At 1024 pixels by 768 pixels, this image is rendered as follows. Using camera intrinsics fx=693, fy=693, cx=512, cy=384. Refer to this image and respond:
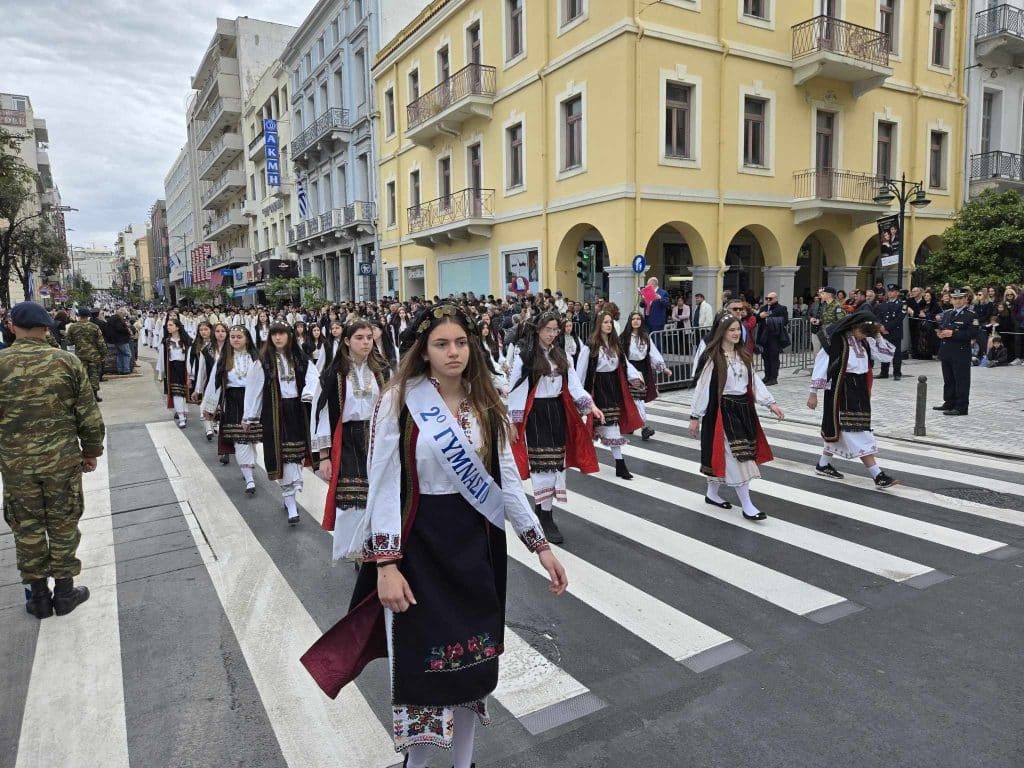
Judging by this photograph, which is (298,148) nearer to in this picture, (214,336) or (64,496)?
(214,336)

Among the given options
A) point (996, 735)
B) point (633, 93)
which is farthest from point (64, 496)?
point (633, 93)

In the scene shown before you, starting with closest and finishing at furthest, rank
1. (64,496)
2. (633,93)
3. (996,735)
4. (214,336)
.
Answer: (996,735) → (64,496) → (214,336) → (633,93)

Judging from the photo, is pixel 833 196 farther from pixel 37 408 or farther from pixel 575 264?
pixel 37 408

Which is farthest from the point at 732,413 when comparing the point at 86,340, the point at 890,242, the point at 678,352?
the point at 890,242

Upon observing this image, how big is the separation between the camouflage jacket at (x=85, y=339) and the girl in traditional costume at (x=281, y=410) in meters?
8.47

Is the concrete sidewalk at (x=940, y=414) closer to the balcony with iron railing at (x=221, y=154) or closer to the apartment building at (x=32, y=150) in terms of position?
the balcony with iron railing at (x=221, y=154)

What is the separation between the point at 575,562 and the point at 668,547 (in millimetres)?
819

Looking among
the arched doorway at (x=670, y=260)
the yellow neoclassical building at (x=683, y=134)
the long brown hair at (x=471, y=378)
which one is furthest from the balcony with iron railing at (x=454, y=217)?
the long brown hair at (x=471, y=378)

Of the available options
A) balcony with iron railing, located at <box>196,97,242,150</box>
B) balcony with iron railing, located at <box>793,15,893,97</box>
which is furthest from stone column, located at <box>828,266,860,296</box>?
balcony with iron railing, located at <box>196,97,242,150</box>

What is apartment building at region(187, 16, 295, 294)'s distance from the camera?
1960 inches

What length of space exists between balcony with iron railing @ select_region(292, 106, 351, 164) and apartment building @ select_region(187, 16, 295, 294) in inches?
621

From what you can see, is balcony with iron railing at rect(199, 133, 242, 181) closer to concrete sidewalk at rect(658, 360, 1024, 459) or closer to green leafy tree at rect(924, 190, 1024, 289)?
green leafy tree at rect(924, 190, 1024, 289)

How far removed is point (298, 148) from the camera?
3784cm

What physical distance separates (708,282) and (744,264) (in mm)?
5914
